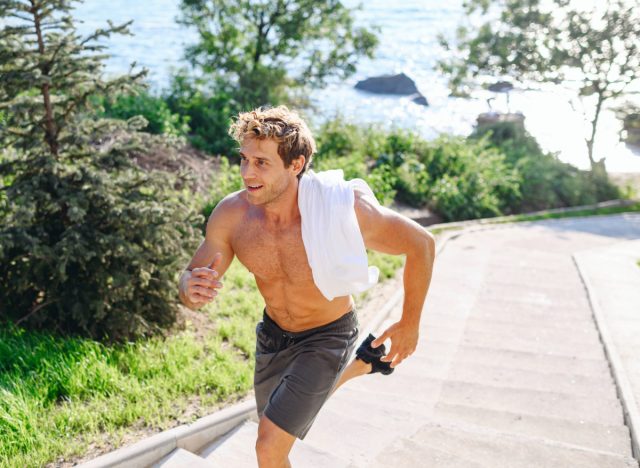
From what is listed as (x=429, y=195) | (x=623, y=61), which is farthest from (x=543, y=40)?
(x=429, y=195)

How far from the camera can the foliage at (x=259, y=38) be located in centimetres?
1606

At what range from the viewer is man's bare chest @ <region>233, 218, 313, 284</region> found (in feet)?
13.3

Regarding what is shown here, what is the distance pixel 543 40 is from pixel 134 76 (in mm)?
17152

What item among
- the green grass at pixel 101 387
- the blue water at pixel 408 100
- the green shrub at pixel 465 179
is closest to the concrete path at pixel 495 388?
the green grass at pixel 101 387

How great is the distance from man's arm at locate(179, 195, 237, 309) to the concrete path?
126 centimetres

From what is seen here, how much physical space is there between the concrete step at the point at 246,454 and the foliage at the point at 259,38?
37.7 ft

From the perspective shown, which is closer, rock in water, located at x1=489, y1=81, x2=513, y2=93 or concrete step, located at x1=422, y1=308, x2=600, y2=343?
concrete step, located at x1=422, y1=308, x2=600, y2=343

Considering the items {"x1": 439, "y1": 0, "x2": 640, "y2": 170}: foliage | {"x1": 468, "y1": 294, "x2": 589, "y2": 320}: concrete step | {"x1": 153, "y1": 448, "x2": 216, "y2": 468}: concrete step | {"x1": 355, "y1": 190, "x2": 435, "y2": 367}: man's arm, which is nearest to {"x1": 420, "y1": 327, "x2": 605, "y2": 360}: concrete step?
{"x1": 468, "y1": 294, "x2": 589, "y2": 320}: concrete step

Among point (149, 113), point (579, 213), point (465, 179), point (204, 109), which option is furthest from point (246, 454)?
point (579, 213)

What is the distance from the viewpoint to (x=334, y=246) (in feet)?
12.7

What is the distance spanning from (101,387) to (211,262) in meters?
1.82

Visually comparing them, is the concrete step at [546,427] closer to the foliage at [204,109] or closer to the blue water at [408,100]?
the foliage at [204,109]

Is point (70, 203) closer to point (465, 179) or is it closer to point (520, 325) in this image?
point (520, 325)

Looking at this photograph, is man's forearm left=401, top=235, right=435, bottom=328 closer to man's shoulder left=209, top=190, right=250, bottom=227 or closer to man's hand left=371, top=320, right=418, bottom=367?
man's hand left=371, top=320, right=418, bottom=367
